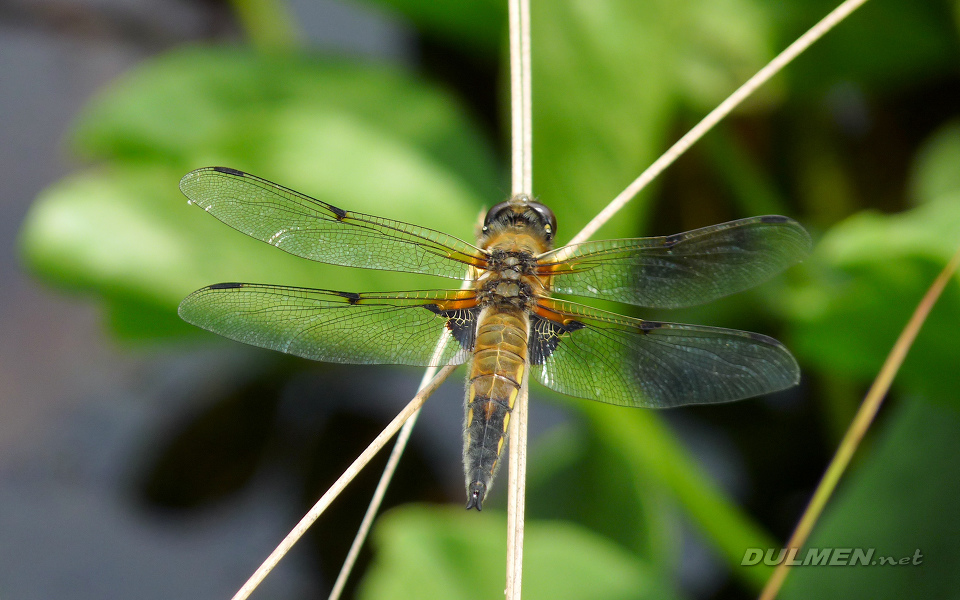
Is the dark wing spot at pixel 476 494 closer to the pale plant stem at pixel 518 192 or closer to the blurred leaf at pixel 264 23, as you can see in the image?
the pale plant stem at pixel 518 192

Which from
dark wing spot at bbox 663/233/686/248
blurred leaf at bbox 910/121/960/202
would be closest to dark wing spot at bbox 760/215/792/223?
dark wing spot at bbox 663/233/686/248

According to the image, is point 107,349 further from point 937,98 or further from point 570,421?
point 937,98

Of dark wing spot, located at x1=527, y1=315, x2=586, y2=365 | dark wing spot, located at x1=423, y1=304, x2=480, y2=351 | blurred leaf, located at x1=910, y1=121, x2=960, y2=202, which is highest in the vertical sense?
blurred leaf, located at x1=910, y1=121, x2=960, y2=202

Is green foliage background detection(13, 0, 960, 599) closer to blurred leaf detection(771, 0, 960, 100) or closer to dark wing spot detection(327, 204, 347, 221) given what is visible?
blurred leaf detection(771, 0, 960, 100)

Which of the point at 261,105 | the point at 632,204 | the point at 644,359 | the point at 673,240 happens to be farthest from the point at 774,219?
the point at 261,105

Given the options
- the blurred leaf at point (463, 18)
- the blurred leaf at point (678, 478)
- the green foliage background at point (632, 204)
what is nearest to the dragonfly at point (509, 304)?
the green foliage background at point (632, 204)

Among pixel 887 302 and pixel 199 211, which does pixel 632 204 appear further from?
pixel 199 211
